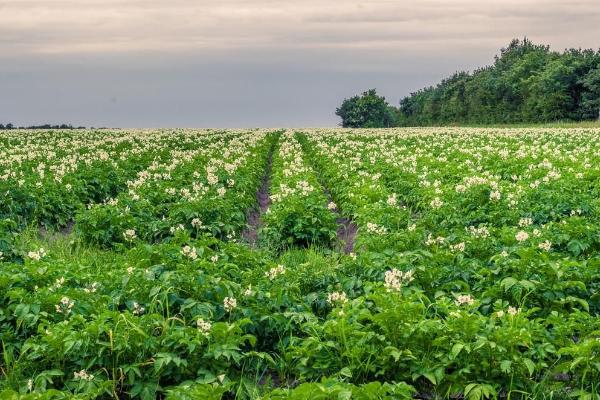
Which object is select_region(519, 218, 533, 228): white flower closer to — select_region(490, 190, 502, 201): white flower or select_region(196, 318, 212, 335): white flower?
select_region(490, 190, 502, 201): white flower

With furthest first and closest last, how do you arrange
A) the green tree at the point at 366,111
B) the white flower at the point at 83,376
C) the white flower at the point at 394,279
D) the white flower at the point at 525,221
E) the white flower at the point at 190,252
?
the green tree at the point at 366,111
the white flower at the point at 525,221
the white flower at the point at 190,252
the white flower at the point at 394,279
the white flower at the point at 83,376

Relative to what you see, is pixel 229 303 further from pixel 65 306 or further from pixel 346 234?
pixel 346 234

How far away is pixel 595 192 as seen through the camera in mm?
14352

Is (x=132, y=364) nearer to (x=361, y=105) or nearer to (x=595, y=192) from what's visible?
(x=595, y=192)

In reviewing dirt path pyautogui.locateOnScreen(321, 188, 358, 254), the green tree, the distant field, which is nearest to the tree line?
the green tree

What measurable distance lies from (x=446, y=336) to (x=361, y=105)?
392 feet

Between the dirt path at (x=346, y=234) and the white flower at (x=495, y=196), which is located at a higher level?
the white flower at (x=495, y=196)

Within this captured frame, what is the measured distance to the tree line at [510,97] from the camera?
296ft

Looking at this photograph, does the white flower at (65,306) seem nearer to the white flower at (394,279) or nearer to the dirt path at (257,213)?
the white flower at (394,279)

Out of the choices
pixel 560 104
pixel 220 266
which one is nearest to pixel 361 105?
pixel 560 104

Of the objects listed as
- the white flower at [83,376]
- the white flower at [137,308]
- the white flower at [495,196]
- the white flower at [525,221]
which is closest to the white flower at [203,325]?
the white flower at [137,308]

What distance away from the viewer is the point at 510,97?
362 ft

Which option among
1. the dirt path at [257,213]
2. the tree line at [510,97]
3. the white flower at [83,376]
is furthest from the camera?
the tree line at [510,97]

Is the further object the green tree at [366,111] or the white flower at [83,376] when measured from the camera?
the green tree at [366,111]
